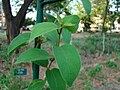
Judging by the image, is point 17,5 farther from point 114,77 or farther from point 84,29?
point 114,77

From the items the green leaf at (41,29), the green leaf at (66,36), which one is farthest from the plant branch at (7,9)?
the green leaf at (41,29)

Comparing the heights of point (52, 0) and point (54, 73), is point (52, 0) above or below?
Answer: above

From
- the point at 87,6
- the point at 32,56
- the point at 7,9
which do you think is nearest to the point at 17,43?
the point at 32,56

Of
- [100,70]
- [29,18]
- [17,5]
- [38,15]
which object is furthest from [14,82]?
[29,18]

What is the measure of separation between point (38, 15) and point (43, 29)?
6.0 inches

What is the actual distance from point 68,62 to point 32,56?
0.27ft

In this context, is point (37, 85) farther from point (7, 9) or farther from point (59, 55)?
point (7, 9)

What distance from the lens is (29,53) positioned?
49cm

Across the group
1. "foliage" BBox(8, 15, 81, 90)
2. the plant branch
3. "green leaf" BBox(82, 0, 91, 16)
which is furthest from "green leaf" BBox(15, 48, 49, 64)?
the plant branch

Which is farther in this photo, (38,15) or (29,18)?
(29,18)

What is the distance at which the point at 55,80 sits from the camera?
0.50m

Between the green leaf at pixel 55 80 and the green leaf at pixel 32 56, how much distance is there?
3cm

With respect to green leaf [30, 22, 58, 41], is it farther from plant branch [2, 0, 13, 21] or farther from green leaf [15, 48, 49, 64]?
plant branch [2, 0, 13, 21]

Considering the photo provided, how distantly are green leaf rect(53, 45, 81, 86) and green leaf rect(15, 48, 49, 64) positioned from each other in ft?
0.13
